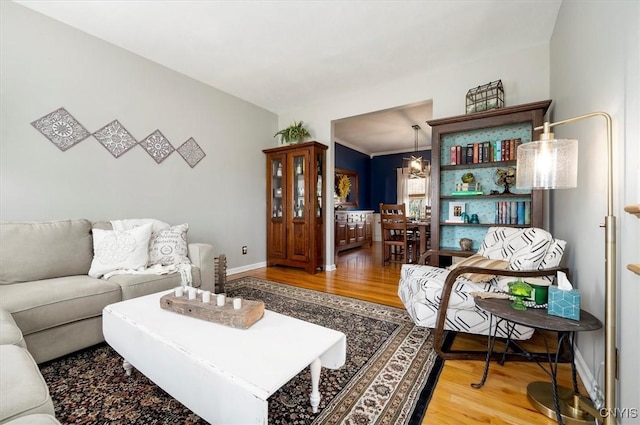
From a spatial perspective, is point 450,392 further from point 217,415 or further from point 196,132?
point 196,132

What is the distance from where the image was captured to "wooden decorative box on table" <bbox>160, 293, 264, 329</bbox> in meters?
1.32

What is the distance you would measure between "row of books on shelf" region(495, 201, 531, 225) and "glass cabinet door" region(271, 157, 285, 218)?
2.95 m

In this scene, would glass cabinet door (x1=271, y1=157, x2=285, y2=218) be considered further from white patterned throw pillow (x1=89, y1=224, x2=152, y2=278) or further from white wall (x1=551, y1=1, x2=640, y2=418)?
white wall (x1=551, y1=1, x2=640, y2=418)

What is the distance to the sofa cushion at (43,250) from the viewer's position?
76.0 inches

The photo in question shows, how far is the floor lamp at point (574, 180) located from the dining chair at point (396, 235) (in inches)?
123

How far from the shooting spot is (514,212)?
2.84 metres

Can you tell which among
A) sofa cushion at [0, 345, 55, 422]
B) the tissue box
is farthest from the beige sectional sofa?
the tissue box

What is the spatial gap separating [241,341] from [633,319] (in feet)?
5.13

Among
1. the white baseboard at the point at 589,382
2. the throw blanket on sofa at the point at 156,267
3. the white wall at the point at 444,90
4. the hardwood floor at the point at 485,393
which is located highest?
the white wall at the point at 444,90

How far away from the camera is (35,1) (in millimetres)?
2252

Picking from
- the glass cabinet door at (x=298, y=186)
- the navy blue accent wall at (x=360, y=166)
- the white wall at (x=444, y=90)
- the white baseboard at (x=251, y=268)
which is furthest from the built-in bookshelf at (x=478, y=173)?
the navy blue accent wall at (x=360, y=166)

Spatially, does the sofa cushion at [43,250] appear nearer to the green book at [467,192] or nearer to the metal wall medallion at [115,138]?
the metal wall medallion at [115,138]

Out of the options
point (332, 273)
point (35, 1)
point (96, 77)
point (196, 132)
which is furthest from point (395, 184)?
point (35, 1)

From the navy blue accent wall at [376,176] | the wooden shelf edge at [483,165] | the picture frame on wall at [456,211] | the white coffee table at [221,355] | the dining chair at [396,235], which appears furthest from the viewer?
the navy blue accent wall at [376,176]
